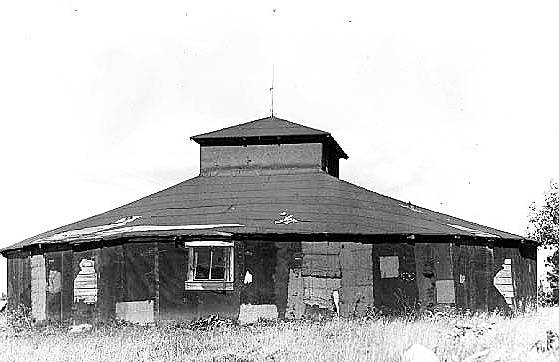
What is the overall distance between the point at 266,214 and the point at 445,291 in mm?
5906

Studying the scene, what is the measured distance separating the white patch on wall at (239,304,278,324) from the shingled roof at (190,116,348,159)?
7709mm

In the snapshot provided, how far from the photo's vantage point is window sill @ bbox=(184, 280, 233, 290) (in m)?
27.4

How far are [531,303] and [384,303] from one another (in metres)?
6.48

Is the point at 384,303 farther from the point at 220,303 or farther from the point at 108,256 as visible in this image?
the point at 108,256

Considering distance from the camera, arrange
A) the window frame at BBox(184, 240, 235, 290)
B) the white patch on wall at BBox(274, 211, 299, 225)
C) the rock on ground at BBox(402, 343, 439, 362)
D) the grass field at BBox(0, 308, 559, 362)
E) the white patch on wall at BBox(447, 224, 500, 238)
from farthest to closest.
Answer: the white patch on wall at BBox(447, 224, 500, 238)
the white patch on wall at BBox(274, 211, 299, 225)
the window frame at BBox(184, 240, 235, 290)
the grass field at BBox(0, 308, 559, 362)
the rock on ground at BBox(402, 343, 439, 362)

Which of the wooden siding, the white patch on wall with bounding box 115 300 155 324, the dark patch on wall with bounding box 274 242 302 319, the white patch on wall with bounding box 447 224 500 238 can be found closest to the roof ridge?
the wooden siding

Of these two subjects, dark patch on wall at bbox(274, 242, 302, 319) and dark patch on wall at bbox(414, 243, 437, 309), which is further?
dark patch on wall at bbox(414, 243, 437, 309)

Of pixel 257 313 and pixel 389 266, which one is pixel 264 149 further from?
pixel 257 313

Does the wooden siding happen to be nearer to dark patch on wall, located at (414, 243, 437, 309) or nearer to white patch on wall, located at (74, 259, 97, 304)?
dark patch on wall, located at (414, 243, 437, 309)

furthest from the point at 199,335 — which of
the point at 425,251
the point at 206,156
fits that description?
the point at 206,156

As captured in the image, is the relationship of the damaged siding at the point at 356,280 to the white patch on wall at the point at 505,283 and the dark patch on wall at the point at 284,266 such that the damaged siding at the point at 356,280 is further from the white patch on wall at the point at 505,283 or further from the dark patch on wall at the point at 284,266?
the white patch on wall at the point at 505,283

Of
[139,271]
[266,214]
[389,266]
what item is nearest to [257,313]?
[266,214]

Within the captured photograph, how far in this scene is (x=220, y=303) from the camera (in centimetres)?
2736

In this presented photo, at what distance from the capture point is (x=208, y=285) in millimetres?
27406
